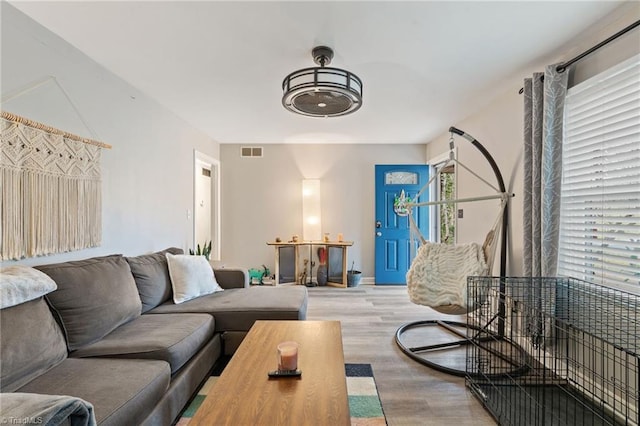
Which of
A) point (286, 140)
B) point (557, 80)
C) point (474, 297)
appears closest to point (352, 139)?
point (286, 140)

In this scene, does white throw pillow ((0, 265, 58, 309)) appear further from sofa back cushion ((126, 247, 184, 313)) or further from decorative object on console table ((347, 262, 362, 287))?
decorative object on console table ((347, 262, 362, 287))

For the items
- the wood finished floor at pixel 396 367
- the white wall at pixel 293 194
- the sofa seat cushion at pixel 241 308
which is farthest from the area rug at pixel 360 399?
the white wall at pixel 293 194

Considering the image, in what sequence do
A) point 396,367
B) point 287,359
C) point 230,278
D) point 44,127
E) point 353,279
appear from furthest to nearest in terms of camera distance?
point 353,279 < point 230,278 < point 396,367 < point 44,127 < point 287,359

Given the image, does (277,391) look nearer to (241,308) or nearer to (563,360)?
(241,308)

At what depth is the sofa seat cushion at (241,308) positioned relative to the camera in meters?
2.48

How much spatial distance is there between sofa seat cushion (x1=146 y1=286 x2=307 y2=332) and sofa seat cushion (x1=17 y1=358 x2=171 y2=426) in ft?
2.61

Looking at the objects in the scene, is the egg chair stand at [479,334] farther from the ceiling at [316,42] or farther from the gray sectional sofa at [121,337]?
the gray sectional sofa at [121,337]

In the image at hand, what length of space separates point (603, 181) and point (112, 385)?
3.10m

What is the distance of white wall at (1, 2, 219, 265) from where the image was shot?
1.89m

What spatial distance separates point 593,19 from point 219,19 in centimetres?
238

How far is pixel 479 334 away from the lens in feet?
7.41

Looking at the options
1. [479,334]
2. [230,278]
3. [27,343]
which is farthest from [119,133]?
[479,334]

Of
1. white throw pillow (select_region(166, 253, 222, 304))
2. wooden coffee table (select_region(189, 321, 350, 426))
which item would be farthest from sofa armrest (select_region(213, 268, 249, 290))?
wooden coffee table (select_region(189, 321, 350, 426))

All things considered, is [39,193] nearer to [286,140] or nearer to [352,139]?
[286,140]
